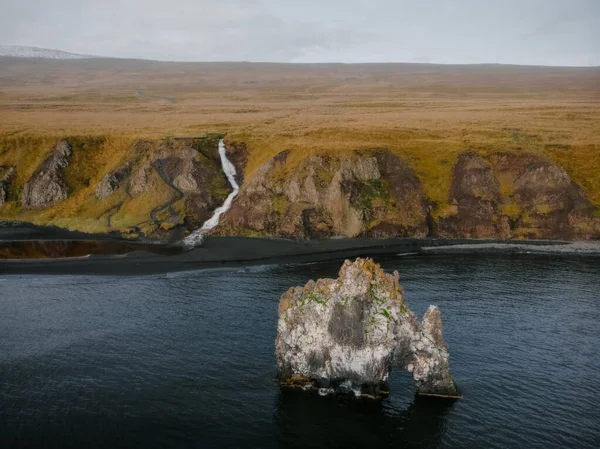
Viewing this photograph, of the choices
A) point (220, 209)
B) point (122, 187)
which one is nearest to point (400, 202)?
point (220, 209)

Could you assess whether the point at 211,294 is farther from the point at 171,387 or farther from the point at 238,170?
the point at 238,170

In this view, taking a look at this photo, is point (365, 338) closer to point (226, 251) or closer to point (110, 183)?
point (226, 251)

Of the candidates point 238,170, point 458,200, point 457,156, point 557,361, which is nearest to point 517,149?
point 457,156

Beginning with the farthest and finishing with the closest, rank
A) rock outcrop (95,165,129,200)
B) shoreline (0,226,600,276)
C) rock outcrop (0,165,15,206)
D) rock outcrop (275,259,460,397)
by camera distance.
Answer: rock outcrop (0,165,15,206) → rock outcrop (95,165,129,200) → shoreline (0,226,600,276) → rock outcrop (275,259,460,397)

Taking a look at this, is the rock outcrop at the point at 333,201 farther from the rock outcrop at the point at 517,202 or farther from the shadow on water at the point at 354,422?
the shadow on water at the point at 354,422

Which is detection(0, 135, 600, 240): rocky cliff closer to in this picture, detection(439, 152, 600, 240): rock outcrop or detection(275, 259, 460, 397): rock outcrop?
detection(439, 152, 600, 240): rock outcrop

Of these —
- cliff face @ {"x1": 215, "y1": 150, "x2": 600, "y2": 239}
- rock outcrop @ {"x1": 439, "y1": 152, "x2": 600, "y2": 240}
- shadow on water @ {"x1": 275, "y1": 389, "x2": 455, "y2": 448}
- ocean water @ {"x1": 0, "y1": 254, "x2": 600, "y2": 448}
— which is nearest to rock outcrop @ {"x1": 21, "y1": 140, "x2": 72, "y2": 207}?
ocean water @ {"x1": 0, "y1": 254, "x2": 600, "y2": 448}
